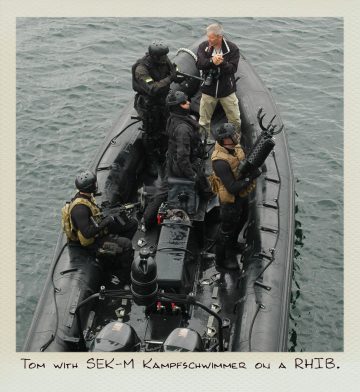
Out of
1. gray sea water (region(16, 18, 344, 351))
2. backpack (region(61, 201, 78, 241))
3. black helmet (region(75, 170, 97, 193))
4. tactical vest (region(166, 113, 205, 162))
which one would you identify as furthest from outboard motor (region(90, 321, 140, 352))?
gray sea water (region(16, 18, 344, 351))

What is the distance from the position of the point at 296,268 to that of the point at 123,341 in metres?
3.74

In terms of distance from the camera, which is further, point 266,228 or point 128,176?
point 128,176

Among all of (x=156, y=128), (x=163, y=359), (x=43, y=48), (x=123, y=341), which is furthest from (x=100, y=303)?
(x=43, y=48)

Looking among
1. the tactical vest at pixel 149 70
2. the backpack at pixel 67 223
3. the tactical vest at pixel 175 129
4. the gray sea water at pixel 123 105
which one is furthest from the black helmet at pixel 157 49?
the gray sea water at pixel 123 105

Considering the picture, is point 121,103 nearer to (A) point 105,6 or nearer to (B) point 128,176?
(B) point 128,176

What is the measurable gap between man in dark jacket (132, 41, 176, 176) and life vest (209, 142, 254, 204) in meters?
1.56

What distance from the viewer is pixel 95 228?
6.45m

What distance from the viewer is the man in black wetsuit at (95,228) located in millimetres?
6410

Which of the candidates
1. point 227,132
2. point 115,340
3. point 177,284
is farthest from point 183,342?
point 227,132

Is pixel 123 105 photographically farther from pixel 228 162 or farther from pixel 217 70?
pixel 228 162

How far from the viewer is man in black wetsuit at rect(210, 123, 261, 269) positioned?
21.1 ft

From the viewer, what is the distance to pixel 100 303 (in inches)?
267

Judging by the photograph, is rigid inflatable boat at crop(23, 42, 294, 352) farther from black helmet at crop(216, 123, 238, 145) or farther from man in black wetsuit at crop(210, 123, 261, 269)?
black helmet at crop(216, 123, 238, 145)

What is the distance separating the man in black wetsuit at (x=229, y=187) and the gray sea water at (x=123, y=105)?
1.58 metres
